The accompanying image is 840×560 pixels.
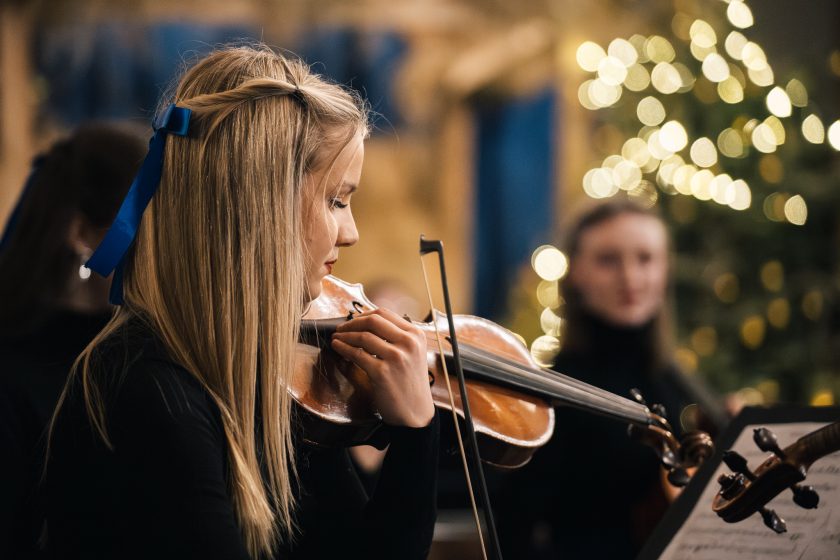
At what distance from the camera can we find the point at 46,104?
6125mm

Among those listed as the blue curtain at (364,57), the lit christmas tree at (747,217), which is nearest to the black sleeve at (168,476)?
the lit christmas tree at (747,217)

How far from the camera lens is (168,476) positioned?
115 centimetres

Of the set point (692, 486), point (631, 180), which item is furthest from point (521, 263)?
point (692, 486)

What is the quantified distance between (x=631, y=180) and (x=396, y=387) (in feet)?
12.8

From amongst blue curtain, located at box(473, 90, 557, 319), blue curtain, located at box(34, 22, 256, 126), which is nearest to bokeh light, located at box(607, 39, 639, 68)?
blue curtain, located at box(473, 90, 557, 319)

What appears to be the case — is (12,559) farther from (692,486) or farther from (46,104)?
(46,104)

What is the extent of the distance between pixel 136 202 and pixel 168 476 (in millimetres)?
387

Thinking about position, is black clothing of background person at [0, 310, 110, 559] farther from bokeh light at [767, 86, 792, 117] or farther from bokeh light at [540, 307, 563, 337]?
bokeh light at [767, 86, 792, 117]

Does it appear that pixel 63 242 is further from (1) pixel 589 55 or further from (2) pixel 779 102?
(1) pixel 589 55

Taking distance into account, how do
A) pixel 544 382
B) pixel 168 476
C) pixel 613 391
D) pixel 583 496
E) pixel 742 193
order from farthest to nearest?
pixel 742 193, pixel 613 391, pixel 583 496, pixel 544 382, pixel 168 476

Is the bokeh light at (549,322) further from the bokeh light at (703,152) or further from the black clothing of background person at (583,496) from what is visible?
the black clothing of background person at (583,496)

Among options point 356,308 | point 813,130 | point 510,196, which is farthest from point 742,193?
point 356,308

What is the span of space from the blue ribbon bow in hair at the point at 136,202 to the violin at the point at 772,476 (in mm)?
875

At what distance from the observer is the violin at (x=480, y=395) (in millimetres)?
1455
